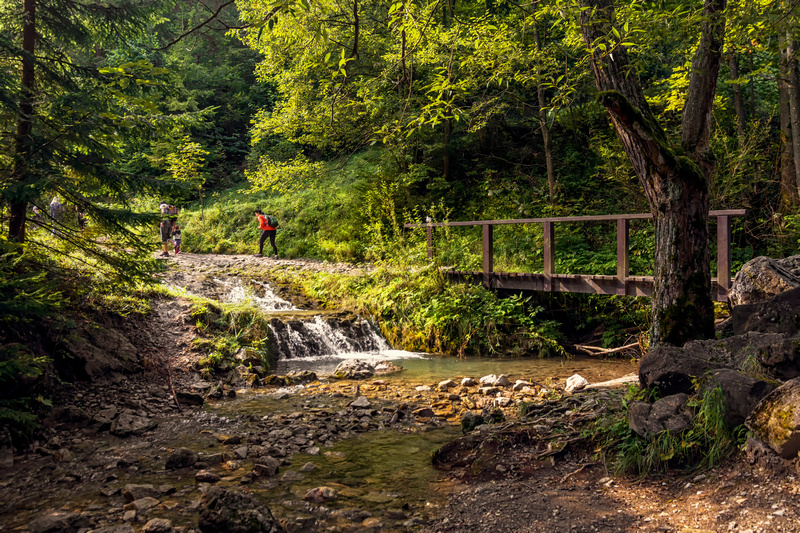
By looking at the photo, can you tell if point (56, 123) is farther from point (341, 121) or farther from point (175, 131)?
point (341, 121)

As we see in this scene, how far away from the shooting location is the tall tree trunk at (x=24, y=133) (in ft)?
17.3

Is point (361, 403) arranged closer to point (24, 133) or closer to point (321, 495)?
point (321, 495)

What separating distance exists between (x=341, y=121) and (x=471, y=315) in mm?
7656

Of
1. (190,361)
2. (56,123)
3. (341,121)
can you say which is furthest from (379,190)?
(56,123)

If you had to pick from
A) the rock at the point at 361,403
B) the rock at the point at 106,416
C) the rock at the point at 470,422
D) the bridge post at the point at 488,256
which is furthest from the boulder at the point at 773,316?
the rock at the point at 106,416

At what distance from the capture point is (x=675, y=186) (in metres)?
4.76

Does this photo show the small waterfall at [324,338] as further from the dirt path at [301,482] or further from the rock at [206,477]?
the rock at [206,477]

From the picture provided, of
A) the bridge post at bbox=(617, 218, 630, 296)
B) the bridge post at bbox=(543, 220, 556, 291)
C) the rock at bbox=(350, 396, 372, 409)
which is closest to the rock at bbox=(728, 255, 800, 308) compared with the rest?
the bridge post at bbox=(617, 218, 630, 296)

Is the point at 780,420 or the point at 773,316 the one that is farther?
the point at 773,316

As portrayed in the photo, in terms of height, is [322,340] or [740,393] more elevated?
[740,393]

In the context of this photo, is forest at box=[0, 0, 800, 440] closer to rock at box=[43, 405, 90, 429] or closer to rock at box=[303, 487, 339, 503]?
rock at box=[43, 405, 90, 429]

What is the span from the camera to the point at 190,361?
25.9 ft

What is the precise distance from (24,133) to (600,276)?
8.49 meters

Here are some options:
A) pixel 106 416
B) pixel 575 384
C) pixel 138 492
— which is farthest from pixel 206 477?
pixel 575 384
